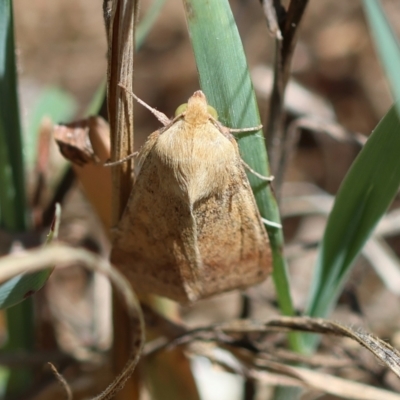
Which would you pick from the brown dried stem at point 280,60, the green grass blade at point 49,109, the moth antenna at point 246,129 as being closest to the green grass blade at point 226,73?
the moth antenna at point 246,129

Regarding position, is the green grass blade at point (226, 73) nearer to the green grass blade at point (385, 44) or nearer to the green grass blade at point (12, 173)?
the green grass blade at point (385, 44)

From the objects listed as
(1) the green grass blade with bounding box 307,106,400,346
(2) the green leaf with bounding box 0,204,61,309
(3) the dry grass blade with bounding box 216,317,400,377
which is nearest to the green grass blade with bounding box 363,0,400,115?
(1) the green grass blade with bounding box 307,106,400,346

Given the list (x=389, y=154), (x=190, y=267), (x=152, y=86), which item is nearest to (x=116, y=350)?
(x=190, y=267)

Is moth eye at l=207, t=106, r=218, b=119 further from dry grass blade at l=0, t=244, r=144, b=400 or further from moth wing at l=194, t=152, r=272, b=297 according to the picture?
dry grass blade at l=0, t=244, r=144, b=400

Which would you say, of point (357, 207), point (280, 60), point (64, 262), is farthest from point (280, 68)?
point (64, 262)

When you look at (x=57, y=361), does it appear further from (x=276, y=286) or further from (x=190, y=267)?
(x=276, y=286)

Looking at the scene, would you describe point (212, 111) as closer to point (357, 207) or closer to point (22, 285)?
point (357, 207)
